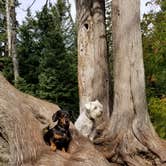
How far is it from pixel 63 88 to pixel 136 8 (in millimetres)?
10893

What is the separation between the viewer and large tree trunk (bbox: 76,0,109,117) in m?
7.71

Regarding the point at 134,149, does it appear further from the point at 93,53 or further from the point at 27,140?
the point at 27,140

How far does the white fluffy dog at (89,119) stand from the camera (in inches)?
280

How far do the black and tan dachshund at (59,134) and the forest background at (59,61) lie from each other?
5.22 meters

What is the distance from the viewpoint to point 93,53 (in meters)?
7.71

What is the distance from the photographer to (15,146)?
4750 millimetres

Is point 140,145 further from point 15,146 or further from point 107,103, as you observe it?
point 15,146

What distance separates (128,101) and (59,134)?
6.32 feet

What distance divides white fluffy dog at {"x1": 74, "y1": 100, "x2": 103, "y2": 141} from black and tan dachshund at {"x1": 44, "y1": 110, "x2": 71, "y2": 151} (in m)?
1.53

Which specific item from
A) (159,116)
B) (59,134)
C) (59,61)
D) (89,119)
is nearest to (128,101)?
(89,119)

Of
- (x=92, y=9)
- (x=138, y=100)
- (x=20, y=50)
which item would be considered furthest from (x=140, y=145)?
(x=20, y=50)

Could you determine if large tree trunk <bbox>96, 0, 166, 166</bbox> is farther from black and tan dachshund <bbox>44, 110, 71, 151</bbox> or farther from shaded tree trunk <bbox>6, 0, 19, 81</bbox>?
shaded tree trunk <bbox>6, 0, 19, 81</bbox>

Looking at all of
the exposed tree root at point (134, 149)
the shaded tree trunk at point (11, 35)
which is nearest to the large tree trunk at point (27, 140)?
the exposed tree root at point (134, 149)

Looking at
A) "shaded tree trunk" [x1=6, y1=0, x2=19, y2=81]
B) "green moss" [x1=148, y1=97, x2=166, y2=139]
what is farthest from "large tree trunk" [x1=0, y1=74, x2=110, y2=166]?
"shaded tree trunk" [x1=6, y1=0, x2=19, y2=81]
